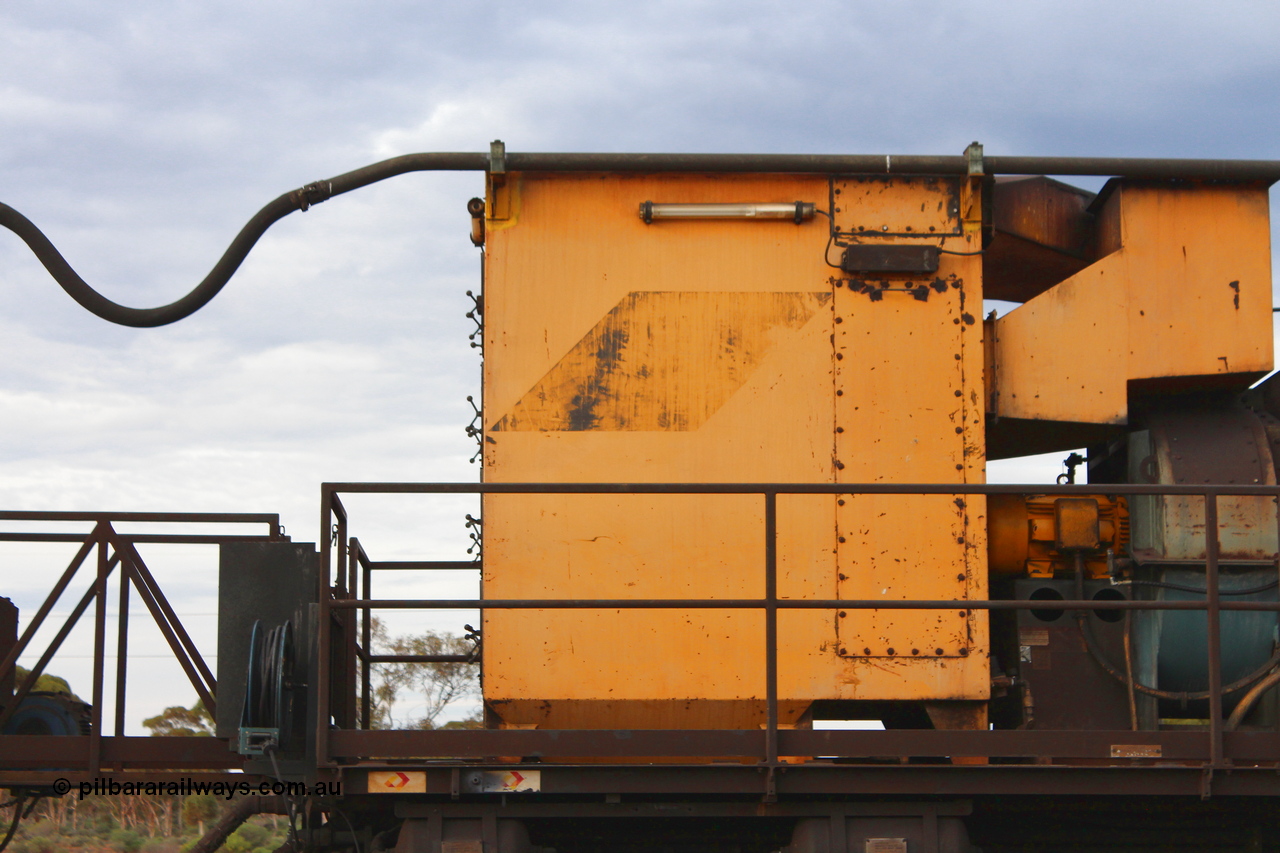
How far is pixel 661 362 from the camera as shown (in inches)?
226

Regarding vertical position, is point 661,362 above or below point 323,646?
above

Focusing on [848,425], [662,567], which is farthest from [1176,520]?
[662,567]

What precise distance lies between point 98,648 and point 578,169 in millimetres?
3304

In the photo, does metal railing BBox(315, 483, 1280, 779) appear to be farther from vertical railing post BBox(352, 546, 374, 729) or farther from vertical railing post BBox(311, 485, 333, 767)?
vertical railing post BBox(352, 546, 374, 729)

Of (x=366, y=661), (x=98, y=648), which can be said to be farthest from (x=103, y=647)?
(x=366, y=661)

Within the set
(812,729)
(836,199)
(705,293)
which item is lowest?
(812,729)

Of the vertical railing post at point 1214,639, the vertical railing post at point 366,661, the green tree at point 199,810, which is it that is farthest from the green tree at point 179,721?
the vertical railing post at point 1214,639

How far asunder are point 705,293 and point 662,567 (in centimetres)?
142

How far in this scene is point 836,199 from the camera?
587cm

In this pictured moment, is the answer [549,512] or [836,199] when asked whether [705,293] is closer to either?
[836,199]

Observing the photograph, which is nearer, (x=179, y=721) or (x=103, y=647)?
(x=103, y=647)

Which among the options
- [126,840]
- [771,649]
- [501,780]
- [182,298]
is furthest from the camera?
[126,840]

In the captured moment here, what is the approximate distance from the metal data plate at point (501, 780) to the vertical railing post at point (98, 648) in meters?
1.77

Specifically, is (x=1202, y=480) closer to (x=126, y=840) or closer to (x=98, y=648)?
(x=98, y=648)
